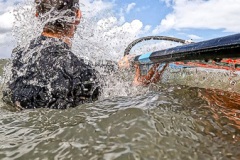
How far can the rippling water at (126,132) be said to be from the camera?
1939 millimetres

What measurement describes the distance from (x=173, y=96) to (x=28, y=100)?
5.39 feet

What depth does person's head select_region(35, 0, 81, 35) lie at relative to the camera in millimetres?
3404

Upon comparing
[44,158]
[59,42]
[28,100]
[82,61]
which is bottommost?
[44,158]

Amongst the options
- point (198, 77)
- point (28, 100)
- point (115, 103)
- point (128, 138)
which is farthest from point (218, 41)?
point (198, 77)

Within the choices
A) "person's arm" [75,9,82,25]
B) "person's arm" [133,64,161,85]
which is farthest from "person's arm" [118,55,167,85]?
"person's arm" [75,9,82,25]

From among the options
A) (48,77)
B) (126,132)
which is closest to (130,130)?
(126,132)

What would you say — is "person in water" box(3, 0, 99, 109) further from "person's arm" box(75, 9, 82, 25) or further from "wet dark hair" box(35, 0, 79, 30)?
"person's arm" box(75, 9, 82, 25)

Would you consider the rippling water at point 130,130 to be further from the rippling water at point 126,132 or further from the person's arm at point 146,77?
the person's arm at point 146,77

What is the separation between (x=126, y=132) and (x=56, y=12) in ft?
6.02

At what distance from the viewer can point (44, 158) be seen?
192 cm

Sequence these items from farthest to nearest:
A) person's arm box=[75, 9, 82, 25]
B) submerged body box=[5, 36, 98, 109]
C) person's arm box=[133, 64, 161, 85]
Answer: person's arm box=[133, 64, 161, 85], person's arm box=[75, 9, 82, 25], submerged body box=[5, 36, 98, 109]

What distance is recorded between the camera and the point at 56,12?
3.40m

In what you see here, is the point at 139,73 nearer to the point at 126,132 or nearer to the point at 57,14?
the point at 57,14

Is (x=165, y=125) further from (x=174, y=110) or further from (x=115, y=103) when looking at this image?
(x=115, y=103)
